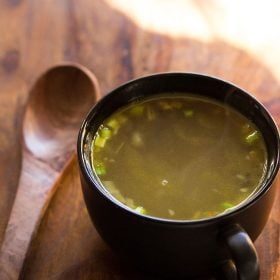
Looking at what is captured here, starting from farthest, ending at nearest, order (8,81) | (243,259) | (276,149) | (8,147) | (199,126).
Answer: (8,81), (8,147), (199,126), (276,149), (243,259)

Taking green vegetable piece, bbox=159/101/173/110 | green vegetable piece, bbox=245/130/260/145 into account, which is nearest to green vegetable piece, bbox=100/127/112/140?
green vegetable piece, bbox=159/101/173/110

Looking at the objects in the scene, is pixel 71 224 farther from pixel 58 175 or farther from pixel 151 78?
pixel 151 78

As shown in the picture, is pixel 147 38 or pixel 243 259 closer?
pixel 243 259

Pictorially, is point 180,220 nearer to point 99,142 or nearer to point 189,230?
point 189,230

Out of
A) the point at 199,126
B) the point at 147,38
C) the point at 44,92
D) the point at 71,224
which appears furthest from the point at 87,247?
the point at 147,38

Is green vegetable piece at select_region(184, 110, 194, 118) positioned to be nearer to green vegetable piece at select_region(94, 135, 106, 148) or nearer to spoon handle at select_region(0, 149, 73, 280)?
green vegetable piece at select_region(94, 135, 106, 148)

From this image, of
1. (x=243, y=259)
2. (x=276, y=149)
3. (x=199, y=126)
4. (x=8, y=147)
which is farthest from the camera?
(x=8, y=147)
